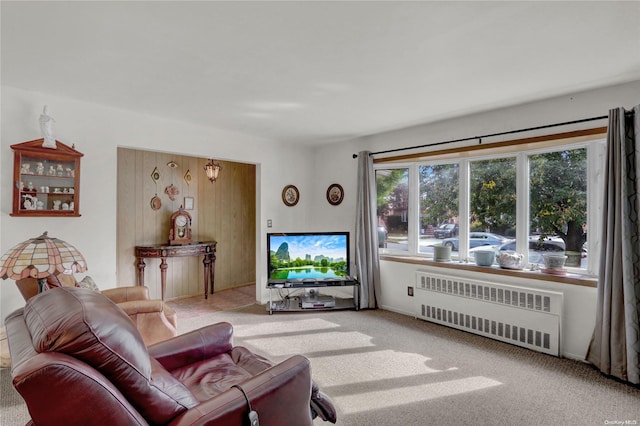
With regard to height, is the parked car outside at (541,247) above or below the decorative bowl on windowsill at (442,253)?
above

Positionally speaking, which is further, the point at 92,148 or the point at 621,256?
the point at 92,148

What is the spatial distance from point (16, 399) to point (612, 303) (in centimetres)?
→ 451

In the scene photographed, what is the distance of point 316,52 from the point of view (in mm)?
2186

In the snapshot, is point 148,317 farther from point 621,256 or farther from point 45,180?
point 621,256

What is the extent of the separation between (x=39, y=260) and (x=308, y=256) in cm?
287

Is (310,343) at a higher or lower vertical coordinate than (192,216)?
lower

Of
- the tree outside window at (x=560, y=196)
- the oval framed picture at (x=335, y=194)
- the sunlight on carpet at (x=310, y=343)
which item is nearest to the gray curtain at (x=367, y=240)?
the oval framed picture at (x=335, y=194)

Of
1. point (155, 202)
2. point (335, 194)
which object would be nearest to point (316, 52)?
point (335, 194)

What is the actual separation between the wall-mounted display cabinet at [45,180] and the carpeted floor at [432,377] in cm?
136

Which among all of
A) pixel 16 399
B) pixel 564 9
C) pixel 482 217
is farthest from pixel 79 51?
pixel 482 217

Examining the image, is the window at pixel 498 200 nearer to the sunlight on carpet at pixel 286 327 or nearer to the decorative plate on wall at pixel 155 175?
the sunlight on carpet at pixel 286 327

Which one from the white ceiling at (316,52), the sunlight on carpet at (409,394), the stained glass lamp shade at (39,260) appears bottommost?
the sunlight on carpet at (409,394)

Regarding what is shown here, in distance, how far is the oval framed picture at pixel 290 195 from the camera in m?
5.06

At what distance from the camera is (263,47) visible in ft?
6.97
